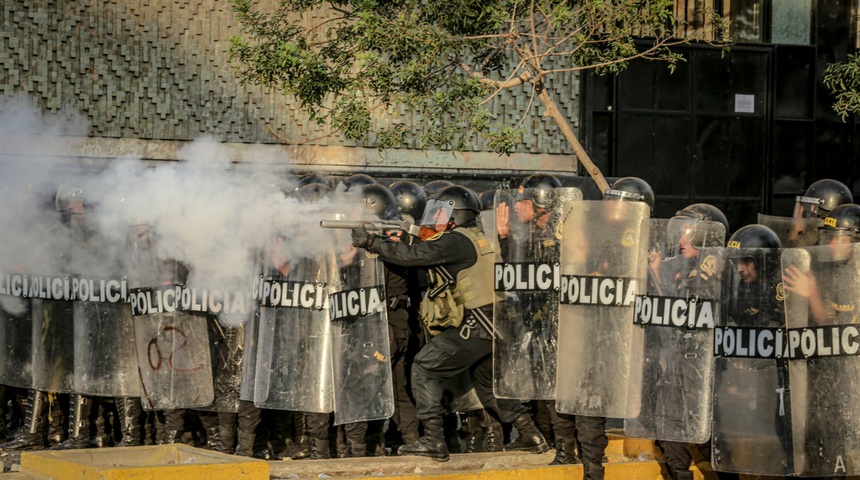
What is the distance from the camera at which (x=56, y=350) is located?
9.86 metres

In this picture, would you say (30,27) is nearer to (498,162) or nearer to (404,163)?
(404,163)

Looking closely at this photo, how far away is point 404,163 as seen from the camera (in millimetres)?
15906

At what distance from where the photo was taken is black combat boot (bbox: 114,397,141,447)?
9898 mm

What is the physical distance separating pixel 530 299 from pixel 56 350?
11.2 ft

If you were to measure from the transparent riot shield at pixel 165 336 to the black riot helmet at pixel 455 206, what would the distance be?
1.73 meters

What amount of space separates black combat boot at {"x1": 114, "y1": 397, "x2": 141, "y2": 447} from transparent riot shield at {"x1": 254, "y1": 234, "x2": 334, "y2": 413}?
121 centimetres

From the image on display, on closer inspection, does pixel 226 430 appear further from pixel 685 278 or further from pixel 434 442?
pixel 685 278

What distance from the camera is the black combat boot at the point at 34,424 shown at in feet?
32.8

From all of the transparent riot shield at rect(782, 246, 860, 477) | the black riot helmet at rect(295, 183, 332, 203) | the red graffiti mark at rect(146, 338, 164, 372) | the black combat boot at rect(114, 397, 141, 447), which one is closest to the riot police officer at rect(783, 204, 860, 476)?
the transparent riot shield at rect(782, 246, 860, 477)

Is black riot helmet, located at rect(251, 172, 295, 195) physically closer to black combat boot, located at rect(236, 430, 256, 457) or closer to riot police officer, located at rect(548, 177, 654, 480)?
black combat boot, located at rect(236, 430, 256, 457)

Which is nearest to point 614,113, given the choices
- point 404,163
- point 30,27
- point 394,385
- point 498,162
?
point 498,162

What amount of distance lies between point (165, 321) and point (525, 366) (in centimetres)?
247

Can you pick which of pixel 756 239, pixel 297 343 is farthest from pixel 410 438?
pixel 756 239

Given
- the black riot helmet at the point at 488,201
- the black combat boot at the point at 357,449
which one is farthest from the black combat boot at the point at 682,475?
the black riot helmet at the point at 488,201
